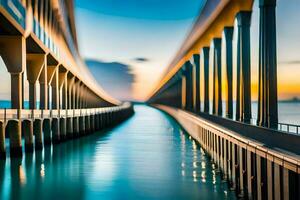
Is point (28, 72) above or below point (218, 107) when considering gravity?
above

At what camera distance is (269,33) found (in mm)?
29875

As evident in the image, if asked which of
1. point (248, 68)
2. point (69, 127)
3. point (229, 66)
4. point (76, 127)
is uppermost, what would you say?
point (229, 66)

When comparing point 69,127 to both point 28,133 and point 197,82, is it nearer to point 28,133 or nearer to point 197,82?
point 28,133

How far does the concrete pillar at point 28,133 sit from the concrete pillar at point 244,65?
18.4 metres

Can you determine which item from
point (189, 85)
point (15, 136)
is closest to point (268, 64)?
point (15, 136)

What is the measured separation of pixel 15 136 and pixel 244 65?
22.0 m

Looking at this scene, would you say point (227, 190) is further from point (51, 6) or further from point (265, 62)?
point (51, 6)

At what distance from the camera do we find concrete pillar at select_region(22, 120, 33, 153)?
31547 millimetres

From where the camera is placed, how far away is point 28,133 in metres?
31.9

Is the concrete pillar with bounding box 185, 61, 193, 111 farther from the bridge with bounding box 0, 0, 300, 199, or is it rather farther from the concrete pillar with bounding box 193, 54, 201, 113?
the bridge with bounding box 0, 0, 300, 199

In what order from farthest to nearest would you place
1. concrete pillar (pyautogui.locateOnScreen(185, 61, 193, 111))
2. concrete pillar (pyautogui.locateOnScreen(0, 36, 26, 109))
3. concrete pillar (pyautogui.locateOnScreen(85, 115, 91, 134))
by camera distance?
1. concrete pillar (pyautogui.locateOnScreen(185, 61, 193, 111))
2. concrete pillar (pyautogui.locateOnScreen(85, 115, 91, 134))
3. concrete pillar (pyautogui.locateOnScreen(0, 36, 26, 109))

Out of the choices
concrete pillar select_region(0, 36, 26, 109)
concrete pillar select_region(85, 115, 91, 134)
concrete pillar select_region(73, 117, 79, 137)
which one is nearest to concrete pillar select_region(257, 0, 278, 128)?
concrete pillar select_region(0, 36, 26, 109)

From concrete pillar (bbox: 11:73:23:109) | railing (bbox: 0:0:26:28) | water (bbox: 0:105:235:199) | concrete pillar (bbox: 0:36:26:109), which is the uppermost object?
railing (bbox: 0:0:26:28)

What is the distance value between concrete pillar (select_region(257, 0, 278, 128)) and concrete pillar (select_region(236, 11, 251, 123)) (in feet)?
31.4
